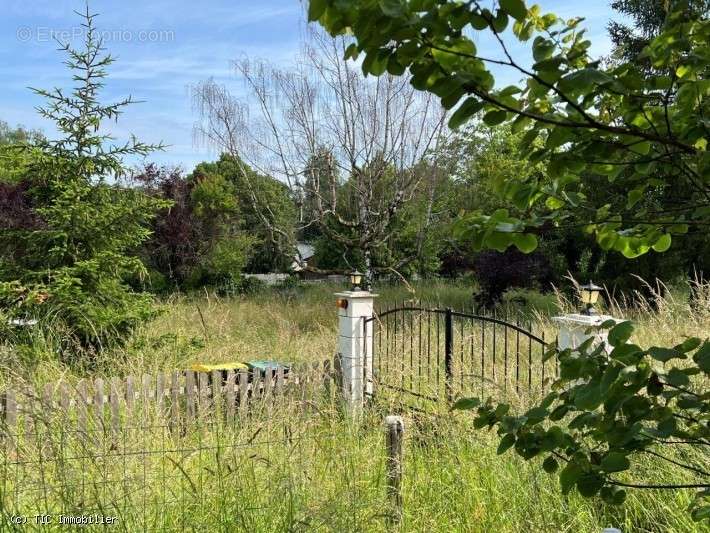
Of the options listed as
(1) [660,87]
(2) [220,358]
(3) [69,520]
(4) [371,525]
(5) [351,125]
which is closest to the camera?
(1) [660,87]

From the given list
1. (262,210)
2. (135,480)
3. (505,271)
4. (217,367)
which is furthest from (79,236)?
(262,210)

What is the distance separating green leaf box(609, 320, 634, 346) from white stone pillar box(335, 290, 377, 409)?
4881 mm

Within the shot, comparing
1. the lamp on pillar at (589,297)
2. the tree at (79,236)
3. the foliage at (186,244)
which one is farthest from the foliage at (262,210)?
the lamp on pillar at (589,297)

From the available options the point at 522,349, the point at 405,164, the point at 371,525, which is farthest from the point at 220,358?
the point at 405,164

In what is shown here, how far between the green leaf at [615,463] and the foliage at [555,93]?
42 centimetres

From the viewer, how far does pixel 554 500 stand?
2982mm

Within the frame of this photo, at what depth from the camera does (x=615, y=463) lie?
1056 mm

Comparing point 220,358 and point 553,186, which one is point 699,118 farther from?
point 220,358

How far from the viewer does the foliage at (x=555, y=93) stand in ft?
3.07

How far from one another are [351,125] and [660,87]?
9.93 metres

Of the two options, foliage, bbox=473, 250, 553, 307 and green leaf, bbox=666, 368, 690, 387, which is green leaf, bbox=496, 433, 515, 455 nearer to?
green leaf, bbox=666, 368, 690, 387

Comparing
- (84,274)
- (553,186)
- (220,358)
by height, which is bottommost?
(220,358)

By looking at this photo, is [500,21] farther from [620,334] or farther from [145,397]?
[145,397]

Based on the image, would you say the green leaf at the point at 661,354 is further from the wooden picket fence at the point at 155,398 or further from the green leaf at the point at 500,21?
the wooden picket fence at the point at 155,398
